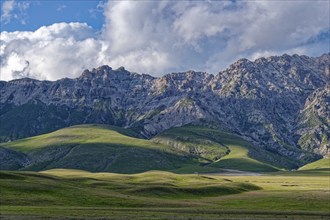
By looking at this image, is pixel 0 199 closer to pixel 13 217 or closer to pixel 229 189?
pixel 13 217

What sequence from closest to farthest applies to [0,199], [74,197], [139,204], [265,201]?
1. [0,199]
2. [139,204]
3. [74,197]
4. [265,201]

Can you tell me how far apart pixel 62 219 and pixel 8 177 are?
78.3 meters

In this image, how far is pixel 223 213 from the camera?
271 ft

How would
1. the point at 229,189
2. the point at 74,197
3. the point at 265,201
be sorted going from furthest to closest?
the point at 229,189
the point at 265,201
the point at 74,197

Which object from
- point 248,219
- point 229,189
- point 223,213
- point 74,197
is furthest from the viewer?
point 229,189

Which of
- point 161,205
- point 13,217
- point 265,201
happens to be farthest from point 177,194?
point 13,217

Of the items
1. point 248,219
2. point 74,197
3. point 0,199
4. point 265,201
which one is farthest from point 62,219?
point 265,201

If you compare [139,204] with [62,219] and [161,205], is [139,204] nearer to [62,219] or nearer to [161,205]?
[161,205]

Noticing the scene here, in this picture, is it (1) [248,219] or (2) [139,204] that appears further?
(2) [139,204]

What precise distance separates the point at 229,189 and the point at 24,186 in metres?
77.5

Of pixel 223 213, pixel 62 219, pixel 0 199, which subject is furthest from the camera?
pixel 0 199

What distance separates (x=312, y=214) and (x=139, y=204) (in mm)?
36124

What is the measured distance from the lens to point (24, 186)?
112875 mm

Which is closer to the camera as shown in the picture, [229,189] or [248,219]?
[248,219]
